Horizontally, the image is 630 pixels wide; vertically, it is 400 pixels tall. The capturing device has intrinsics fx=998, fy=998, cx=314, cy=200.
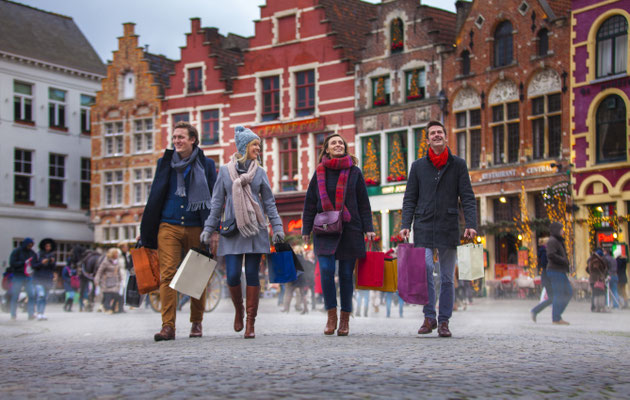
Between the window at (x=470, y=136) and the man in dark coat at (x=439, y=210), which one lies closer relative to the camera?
the man in dark coat at (x=439, y=210)

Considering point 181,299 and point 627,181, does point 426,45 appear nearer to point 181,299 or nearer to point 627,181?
point 627,181

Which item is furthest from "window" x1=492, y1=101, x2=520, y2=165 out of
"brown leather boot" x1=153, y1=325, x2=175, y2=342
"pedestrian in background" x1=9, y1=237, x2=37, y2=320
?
"brown leather boot" x1=153, y1=325, x2=175, y2=342

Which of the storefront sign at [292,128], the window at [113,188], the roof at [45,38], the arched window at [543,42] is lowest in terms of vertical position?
the window at [113,188]

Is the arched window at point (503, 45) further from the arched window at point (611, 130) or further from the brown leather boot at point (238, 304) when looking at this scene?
the brown leather boot at point (238, 304)

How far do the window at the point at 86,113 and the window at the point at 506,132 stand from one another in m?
24.5

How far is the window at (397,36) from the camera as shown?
38.7m

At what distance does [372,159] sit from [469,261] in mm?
30514

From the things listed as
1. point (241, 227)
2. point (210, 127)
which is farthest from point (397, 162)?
point (241, 227)

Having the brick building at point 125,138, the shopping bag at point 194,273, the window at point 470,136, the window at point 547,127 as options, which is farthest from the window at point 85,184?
the shopping bag at point 194,273

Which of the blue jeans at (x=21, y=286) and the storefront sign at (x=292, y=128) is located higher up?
the storefront sign at (x=292, y=128)

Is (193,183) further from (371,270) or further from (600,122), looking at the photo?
(600,122)

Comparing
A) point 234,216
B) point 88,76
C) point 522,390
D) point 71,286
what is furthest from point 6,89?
point 522,390

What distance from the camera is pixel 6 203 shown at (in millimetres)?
47500

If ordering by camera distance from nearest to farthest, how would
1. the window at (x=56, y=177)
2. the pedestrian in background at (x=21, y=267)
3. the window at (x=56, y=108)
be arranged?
1. the pedestrian in background at (x=21, y=267)
2. the window at (x=56, y=108)
3. the window at (x=56, y=177)
